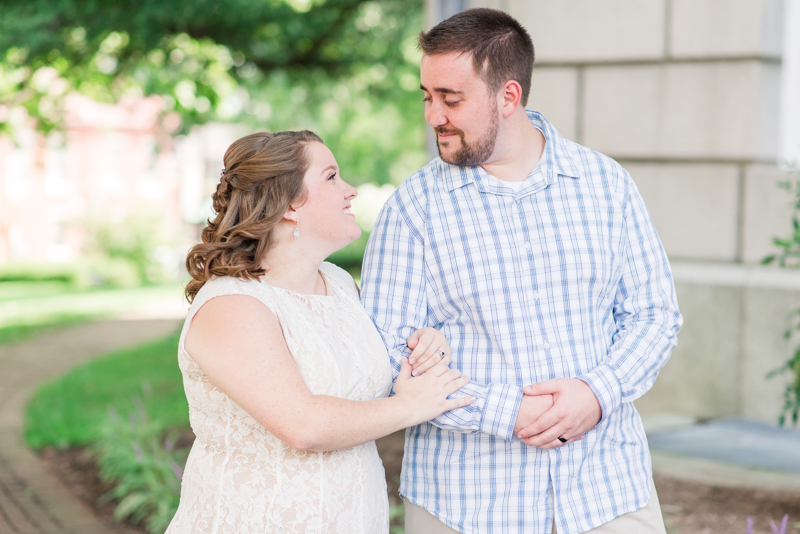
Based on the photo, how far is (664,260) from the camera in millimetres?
2488

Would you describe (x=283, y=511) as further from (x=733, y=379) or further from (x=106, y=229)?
(x=106, y=229)

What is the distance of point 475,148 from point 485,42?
0.29 m

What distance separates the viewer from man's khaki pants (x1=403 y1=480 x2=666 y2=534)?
2.29 metres

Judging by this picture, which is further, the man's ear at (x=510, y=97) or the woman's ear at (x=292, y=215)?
the man's ear at (x=510, y=97)

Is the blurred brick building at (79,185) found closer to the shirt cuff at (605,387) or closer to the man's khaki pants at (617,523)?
the man's khaki pants at (617,523)

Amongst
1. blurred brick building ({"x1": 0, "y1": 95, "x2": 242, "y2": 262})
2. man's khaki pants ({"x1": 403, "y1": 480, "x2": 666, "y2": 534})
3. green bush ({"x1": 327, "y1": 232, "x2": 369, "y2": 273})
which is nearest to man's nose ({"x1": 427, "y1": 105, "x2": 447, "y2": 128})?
man's khaki pants ({"x1": 403, "y1": 480, "x2": 666, "y2": 534})

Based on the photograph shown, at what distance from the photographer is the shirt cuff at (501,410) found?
7.25 feet

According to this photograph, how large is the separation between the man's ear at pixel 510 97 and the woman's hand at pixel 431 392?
2.45 feet

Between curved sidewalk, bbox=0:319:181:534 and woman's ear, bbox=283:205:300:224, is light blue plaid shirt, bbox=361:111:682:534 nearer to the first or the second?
woman's ear, bbox=283:205:300:224

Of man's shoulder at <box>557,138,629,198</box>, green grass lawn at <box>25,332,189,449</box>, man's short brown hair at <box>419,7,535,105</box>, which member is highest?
man's short brown hair at <box>419,7,535,105</box>

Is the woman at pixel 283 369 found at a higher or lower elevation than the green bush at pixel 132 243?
higher

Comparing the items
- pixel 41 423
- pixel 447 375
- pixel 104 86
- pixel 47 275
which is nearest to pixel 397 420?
pixel 447 375

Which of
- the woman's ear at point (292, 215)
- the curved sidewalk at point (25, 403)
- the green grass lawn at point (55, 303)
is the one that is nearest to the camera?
the woman's ear at point (292, 215)

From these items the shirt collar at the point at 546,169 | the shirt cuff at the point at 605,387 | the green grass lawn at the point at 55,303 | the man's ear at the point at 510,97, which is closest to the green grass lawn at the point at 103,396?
the green grass lawn at the point at 55,303
